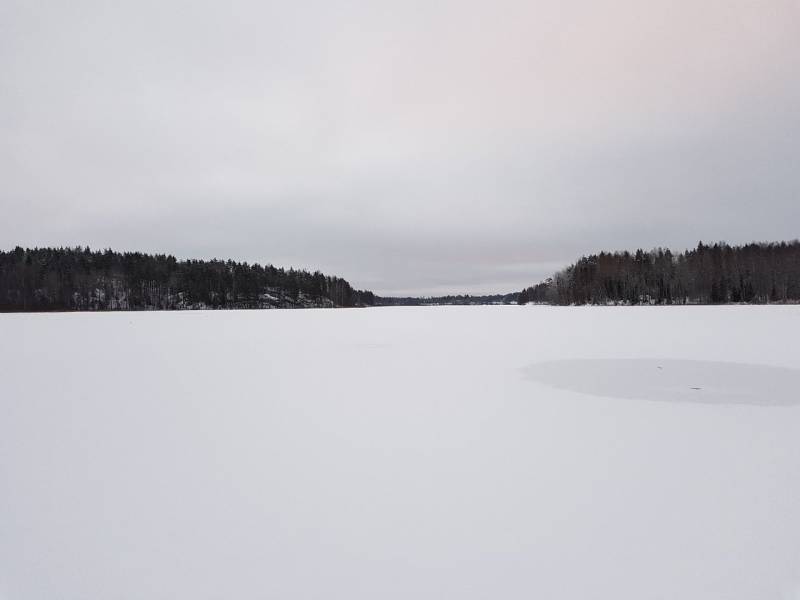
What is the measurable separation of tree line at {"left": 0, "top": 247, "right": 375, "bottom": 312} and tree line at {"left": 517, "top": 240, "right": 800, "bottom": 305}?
73.5 m

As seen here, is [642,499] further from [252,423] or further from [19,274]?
[19,274]

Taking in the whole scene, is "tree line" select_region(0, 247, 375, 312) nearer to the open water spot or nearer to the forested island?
the forested island

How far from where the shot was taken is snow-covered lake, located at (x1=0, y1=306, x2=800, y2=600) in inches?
92.7

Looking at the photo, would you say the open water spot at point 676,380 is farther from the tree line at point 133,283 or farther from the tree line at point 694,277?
the tree line at point 133,283

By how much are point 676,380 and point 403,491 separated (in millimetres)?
6577

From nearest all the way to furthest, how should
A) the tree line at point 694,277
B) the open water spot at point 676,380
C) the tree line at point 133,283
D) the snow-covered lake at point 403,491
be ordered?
the snow-covered lake at point 403,491 < the open water spot at point 676,380 < the tree line at point 694,277 < the tree line at point 133,283

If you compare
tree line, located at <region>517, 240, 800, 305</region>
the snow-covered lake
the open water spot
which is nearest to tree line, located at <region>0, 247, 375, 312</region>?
tree line, located at <region>517, 240, 800, 305</region>

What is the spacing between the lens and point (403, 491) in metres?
3.42

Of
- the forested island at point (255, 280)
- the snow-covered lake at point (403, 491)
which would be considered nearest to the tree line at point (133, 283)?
the forested island at point (255, 280)

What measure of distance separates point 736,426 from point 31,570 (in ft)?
21.3

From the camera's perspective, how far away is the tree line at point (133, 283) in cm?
7700

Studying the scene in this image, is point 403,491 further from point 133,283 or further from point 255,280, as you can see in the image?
point 255,280

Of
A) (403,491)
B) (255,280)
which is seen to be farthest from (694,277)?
(255,280)

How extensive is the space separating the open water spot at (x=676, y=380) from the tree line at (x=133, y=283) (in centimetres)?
9414
